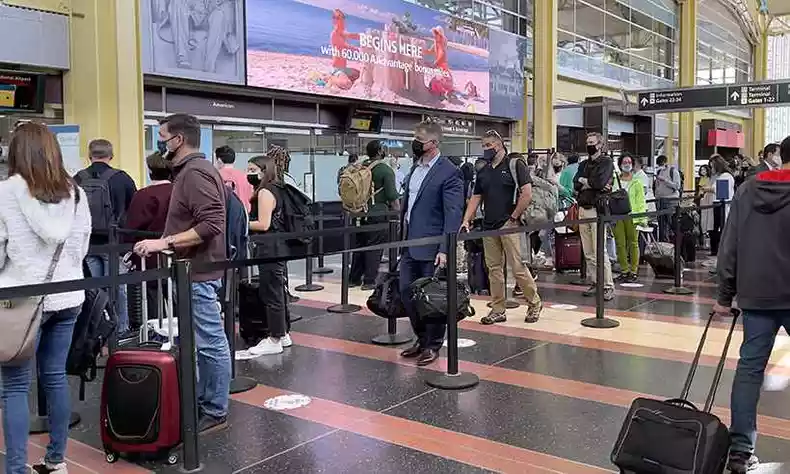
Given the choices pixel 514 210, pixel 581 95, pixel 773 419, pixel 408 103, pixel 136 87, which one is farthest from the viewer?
pixel 581 95

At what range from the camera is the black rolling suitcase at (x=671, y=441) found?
303 centimetres

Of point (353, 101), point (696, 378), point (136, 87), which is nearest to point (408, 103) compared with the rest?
point (353, 101)

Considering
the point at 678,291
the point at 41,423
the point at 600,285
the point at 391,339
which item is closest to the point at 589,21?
the point at 678,291

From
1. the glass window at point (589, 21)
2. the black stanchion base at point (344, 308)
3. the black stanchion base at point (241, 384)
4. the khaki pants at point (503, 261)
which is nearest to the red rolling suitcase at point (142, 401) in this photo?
the black stanchion base at point (241, 384)

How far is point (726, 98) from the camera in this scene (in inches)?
696

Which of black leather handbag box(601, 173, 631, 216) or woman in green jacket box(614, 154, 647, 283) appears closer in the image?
black leather handbag box(601, 173, 631, 216)

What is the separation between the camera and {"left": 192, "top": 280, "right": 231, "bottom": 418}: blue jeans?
4059 mm

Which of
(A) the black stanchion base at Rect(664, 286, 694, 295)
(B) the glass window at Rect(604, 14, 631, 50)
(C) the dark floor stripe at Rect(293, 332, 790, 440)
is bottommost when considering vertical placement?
(C) the dark floor stripe at Rect(293, 332, 790, 440)

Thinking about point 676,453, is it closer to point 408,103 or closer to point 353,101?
point 353,101

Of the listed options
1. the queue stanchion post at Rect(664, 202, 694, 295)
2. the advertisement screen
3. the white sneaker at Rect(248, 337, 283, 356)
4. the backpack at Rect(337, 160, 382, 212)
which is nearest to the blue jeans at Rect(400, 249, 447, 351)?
the white sneaker at Rect(248, 337, 283, 356)

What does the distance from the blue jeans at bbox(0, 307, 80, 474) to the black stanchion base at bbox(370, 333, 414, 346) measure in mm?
3242

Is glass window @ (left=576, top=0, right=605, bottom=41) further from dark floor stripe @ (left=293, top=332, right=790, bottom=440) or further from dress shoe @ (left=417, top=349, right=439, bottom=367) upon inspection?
dress shoe @ (left=417, top=349, right=439, bottom=367)

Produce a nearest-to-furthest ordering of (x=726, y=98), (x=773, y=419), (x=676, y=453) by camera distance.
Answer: (x=676, y=453), (x=773, y=419), (x=726, y=98)

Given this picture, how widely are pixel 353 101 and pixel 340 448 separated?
10645 mm
